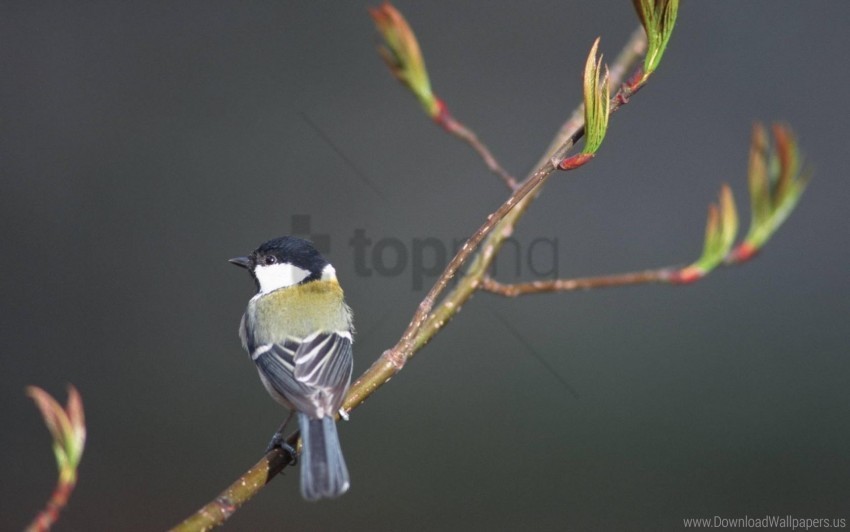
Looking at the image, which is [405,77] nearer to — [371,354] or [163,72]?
[371,354]

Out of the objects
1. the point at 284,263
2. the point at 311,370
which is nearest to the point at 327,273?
the point at 284,263

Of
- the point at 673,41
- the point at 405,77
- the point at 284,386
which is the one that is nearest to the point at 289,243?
the point at 284,386

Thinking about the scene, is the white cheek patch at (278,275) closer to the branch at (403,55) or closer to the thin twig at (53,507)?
the branch at (403,55)

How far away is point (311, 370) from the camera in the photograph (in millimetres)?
1491

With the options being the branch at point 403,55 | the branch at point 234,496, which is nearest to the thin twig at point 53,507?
the branch at point 234,496

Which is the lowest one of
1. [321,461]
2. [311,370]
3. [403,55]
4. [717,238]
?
[717,238]

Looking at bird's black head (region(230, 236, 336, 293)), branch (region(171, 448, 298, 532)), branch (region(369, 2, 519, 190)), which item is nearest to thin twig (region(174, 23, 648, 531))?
branch (region(171, 448, 298, 532))

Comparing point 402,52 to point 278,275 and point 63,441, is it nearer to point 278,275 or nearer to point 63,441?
point 63,441

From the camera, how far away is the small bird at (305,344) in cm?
123

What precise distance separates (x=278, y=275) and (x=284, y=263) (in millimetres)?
39

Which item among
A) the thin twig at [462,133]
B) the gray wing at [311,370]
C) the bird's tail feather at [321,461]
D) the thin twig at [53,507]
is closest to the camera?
the thin twig at [53,507]

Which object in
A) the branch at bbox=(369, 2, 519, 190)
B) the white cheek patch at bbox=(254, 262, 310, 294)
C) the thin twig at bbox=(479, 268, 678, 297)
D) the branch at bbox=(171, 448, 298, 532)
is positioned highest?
the white cheek patch at bbox=(254, 262, 310, 294)

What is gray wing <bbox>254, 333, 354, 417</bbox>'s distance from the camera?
137 centimetres

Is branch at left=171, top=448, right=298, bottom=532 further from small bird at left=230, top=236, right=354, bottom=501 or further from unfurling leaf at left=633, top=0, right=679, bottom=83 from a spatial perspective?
unfurling leaf at left=633, top=0, right=679, bottom=83
